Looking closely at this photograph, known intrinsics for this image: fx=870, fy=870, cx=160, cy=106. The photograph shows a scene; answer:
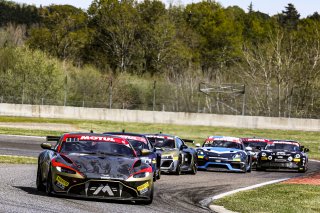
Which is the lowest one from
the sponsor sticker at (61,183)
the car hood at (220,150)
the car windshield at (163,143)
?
the sponsor sticker at (61,183)

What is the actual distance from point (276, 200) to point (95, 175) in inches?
168

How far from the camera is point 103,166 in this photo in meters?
14.0

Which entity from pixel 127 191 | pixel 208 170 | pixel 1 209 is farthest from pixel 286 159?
pixel 1 209

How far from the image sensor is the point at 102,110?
55.2 metres

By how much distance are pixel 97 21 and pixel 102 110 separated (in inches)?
1604

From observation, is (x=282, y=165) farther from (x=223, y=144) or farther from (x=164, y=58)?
(x=164, y=58)

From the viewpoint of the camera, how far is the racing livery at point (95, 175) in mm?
13648

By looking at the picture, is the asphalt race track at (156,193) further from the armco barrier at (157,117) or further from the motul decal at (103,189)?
the armco barrier at (157,117)

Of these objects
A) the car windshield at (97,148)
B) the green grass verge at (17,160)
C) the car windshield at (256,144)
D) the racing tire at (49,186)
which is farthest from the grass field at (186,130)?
the racing tire at (49,186)

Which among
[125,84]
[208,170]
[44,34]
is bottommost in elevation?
[208,170]

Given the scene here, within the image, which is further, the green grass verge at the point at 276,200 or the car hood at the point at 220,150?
the car hood at the point at 220,150

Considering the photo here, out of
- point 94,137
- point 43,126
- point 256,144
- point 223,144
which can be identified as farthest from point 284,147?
point 43,126

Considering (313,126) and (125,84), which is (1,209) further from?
(125,84)

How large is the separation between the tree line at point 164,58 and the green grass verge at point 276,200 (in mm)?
37295
